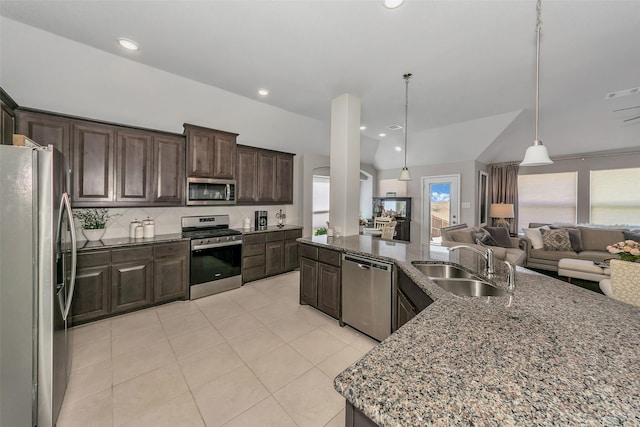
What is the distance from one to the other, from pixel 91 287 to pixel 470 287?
3.72 m

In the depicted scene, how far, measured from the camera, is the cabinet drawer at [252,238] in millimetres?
4003

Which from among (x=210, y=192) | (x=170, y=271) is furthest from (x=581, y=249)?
(x=170, y=271)

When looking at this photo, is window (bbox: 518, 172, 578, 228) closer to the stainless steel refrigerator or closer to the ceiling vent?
the ceiling vent

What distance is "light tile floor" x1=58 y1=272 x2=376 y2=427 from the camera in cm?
165

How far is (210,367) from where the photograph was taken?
6.88ft

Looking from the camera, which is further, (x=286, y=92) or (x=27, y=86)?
(x=286, y=92)

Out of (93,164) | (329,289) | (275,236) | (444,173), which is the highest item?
(444,173)

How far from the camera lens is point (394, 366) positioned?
2.57 feet

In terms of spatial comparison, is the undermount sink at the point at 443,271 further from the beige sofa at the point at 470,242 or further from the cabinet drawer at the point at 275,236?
the cabinet drawer at the point at 275,236


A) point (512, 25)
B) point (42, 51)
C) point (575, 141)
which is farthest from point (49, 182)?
point (575, 141)

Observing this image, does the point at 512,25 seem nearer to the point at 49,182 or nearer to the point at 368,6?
the point at 368,6

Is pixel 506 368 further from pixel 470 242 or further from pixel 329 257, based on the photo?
pixel 470 242

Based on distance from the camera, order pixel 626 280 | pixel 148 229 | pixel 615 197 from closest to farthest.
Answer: pixel 626 280 < pixel 148 229 < pixel 615 197

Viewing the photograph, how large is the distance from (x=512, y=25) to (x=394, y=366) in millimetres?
3145
